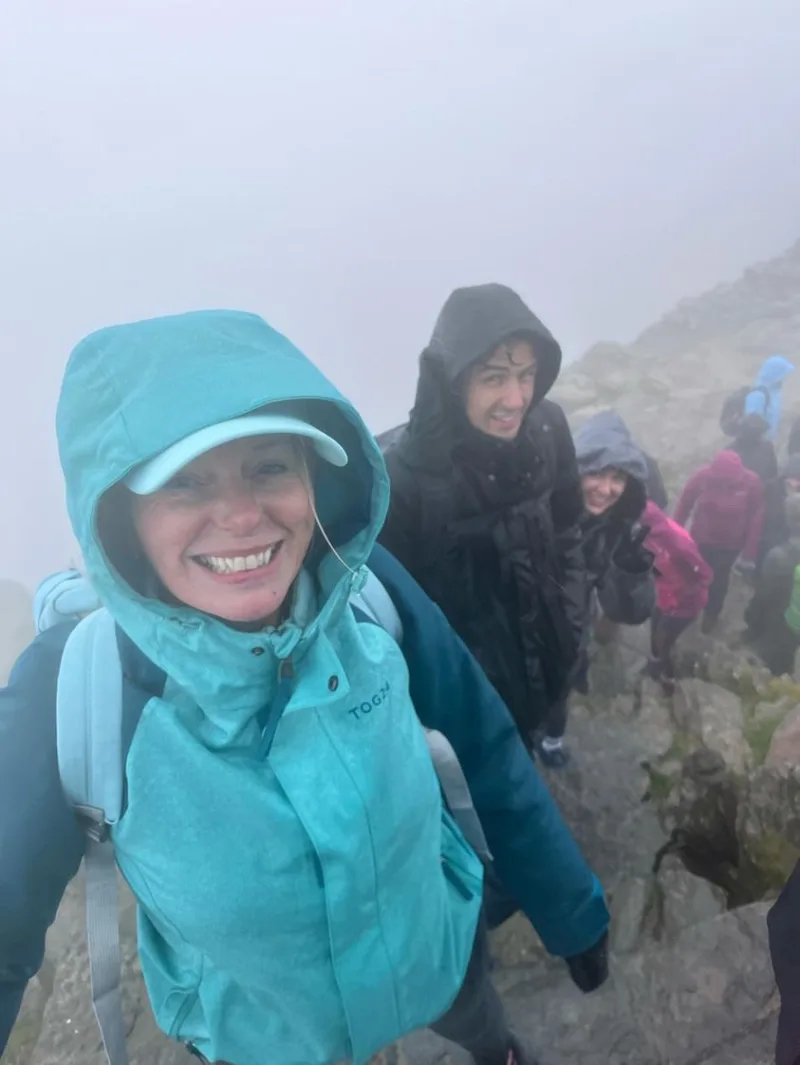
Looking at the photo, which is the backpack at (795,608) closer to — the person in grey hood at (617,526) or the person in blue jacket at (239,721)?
the person in grey hood at (617,526)

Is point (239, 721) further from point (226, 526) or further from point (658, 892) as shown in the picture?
point (658, 892)

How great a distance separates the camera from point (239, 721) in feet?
4.50

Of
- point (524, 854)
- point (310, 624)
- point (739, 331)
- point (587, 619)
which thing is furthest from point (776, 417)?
point (739, 331)

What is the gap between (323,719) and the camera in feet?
4.76

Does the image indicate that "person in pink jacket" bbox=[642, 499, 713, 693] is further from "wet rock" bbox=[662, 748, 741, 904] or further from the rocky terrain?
"wet rock" bbox=[662, 748, 741, 904]

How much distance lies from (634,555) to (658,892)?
1.76 meters

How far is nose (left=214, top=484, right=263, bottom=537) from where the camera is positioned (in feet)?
4.37

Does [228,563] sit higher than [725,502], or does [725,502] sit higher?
[228,563]

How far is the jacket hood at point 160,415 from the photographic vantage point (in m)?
1.20

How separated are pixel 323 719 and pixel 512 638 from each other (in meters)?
1.73

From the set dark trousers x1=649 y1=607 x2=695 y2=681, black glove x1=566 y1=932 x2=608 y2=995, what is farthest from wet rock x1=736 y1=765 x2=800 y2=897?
dark trousers x1=649 y1=607 x2=695 y2=681

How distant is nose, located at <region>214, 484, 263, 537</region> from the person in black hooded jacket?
4.69 feet

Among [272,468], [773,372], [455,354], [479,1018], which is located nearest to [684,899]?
[479,1018]

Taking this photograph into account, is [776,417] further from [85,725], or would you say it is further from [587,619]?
[85,725]
